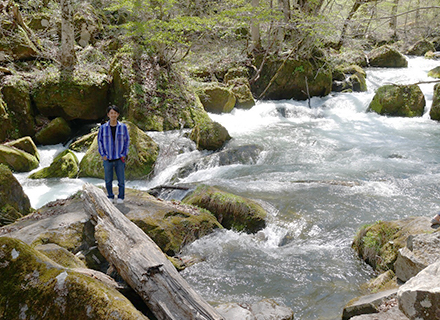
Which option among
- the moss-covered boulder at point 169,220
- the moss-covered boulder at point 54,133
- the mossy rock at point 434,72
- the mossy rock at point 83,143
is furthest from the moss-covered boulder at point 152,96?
the mossy rock at point 434,72

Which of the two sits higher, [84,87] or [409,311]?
[84,87]

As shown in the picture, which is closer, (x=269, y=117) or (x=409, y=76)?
(x=269, y=117)

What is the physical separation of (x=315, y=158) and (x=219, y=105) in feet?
20.3

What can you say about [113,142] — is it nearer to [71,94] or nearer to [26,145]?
[26,145]

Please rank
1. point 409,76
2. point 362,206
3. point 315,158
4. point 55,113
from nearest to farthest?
point 362,206, point 315,158, point 55,113, point 409,76

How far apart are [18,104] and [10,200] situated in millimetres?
5639

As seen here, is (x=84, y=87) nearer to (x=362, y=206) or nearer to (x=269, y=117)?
(x=269, y=117)

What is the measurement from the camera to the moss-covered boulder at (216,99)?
1541 cm

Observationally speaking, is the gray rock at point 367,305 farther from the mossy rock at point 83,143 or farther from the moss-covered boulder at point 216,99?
the moss-covered boulder at point 216,99

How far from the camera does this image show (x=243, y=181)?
30.2ft

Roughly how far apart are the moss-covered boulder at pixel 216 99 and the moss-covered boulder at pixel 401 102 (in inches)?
294

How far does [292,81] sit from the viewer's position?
18141 mm

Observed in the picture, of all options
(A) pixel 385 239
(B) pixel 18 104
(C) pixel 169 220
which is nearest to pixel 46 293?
(C) pixel 169 220

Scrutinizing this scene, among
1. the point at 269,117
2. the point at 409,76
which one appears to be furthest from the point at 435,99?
the point at 269,117
